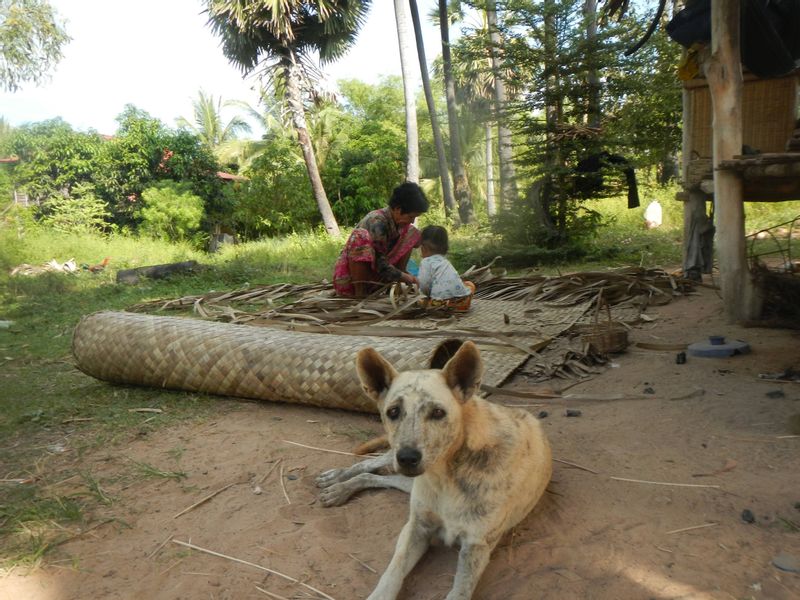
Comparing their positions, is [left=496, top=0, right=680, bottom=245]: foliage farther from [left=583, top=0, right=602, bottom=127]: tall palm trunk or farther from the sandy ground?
the sandy ground

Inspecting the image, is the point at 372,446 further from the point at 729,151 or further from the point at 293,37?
the point at 293,37

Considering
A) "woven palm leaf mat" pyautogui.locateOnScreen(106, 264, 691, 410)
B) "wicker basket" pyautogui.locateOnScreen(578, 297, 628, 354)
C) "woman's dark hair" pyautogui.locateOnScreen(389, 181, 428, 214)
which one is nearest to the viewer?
"woven palm leaf mat" pyautogui.locateOnScreen(106, 264, 691, 410)

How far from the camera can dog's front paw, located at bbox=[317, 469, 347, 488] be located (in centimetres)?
274

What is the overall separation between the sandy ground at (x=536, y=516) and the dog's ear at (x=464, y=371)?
1.97 feet

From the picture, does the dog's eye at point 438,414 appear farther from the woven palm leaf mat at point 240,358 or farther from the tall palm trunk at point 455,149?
the tall palm trunk at point 455,149

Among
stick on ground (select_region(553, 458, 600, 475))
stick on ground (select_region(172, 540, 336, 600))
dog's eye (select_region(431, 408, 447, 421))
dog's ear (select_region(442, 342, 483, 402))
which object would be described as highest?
dog's ear (select_region(442, 342, 483, 402))

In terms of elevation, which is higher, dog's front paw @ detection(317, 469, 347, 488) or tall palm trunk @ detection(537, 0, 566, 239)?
tall palm trunk @ detection(537, 0, 566, 239)

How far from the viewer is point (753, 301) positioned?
14.8 feet

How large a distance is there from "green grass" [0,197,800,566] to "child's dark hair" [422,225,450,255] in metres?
2.75

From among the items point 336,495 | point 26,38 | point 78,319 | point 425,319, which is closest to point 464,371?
point 336,495

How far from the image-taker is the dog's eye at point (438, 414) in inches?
78.0

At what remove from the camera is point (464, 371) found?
6.94 ft

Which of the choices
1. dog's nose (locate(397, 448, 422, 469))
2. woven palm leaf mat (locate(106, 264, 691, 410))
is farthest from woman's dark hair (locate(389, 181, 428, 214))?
dog's nose (locate(397, 448, 422, 469))

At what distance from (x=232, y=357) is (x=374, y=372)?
208 cm
